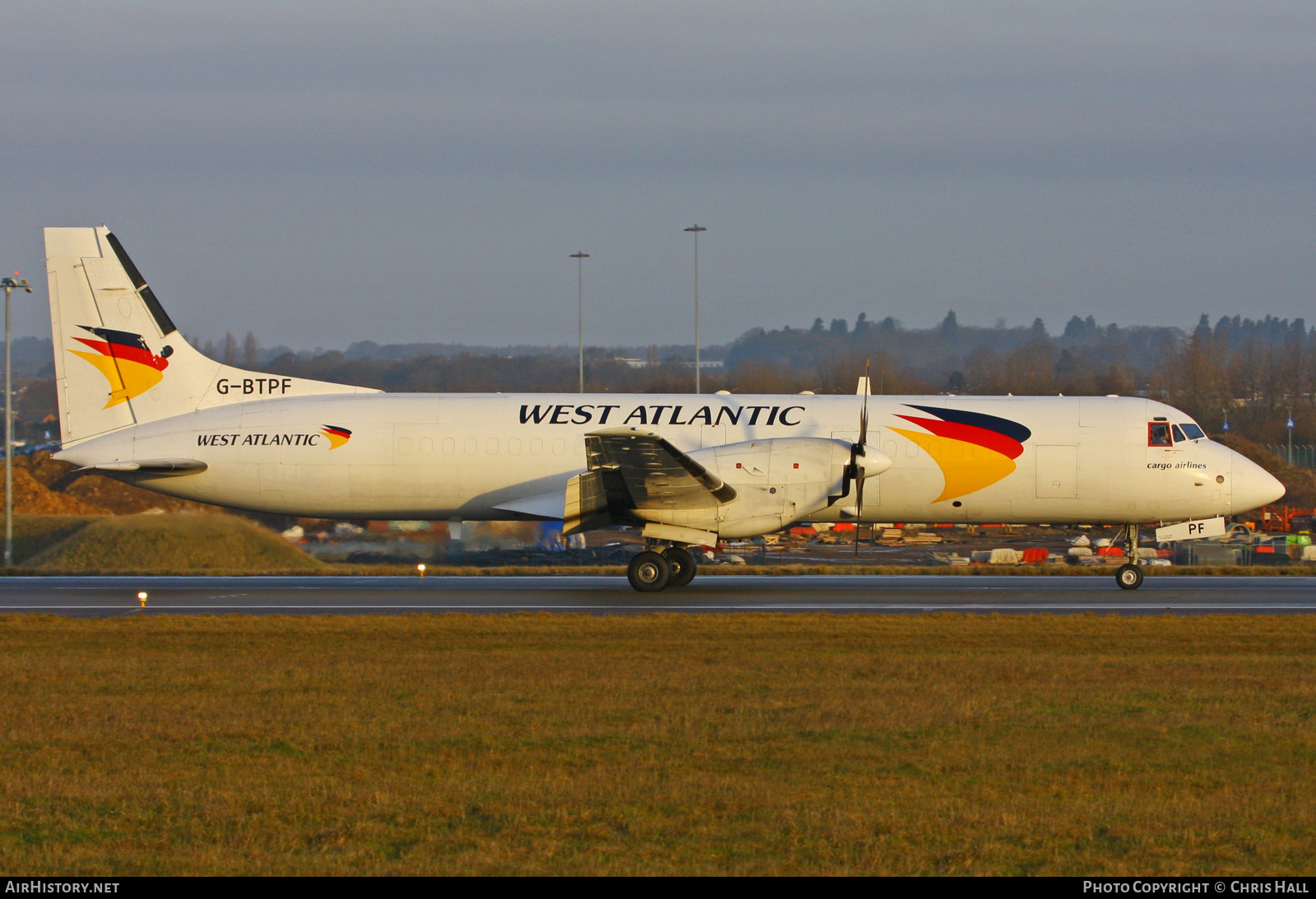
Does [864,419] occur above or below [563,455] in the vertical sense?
above

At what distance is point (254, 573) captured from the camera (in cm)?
2578

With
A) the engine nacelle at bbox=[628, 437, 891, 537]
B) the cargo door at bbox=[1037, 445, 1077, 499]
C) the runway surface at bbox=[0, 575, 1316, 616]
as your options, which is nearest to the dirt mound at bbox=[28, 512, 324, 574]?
the runway surface at bbox=[0, 575, 1316, 616]

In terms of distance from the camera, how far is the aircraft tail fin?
22.6 meters

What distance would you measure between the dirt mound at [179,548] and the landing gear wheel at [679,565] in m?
9.70

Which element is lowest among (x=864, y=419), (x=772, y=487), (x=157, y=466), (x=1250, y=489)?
(x=1250, y=489)

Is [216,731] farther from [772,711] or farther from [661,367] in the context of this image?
[661,367]

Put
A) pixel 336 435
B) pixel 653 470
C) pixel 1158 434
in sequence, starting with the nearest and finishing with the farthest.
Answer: pixel 653 470, pixel 336 435, pixel 1158 434

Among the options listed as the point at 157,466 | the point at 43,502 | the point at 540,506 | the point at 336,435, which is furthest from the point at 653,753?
the point at 43,502

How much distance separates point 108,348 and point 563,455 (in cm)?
924

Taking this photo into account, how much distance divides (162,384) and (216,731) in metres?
14.8

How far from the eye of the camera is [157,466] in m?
21.7

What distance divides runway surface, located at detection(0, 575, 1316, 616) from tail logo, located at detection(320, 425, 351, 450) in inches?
109

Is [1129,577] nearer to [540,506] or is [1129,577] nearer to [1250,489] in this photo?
[1250,489]
